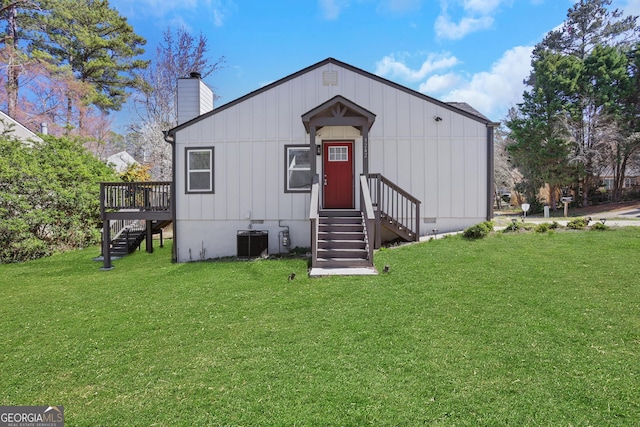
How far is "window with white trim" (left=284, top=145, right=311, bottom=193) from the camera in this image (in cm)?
950

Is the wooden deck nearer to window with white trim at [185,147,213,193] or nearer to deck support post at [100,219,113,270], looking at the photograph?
deck support post at [100,219,113,270]

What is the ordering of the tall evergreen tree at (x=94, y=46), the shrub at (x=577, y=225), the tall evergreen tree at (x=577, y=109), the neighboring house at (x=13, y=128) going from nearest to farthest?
1. the shrub at (x=577, y=225)
2. the neighboring house at (x=13, y=128)
3. the tall evergreen tree at (x=577, y=109)
4. the tall evergreen tree at (x=94, y=46)

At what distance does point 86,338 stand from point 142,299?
5.00 feet

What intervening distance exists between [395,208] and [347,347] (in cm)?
616

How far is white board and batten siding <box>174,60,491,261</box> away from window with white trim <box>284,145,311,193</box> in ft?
0.56

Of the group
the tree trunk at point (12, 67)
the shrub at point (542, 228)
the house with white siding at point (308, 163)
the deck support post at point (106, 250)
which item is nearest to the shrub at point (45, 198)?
the deck support post at point (106, 250)

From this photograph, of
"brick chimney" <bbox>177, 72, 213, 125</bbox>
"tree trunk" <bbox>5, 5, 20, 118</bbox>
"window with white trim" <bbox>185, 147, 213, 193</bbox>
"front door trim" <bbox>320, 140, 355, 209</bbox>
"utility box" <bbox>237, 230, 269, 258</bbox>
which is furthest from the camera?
"tree trunk" <bbox>5, 5, 20, 118</bbox>

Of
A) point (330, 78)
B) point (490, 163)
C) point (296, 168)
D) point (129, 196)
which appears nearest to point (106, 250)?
point (129, 196)

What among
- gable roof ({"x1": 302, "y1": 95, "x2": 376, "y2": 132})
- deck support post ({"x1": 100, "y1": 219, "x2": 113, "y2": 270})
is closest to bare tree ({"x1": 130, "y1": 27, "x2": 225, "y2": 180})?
deck support post ({"x1": 100, "y1": 219, "x2": 113, "y2": 270})

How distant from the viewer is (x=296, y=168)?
9.52 m

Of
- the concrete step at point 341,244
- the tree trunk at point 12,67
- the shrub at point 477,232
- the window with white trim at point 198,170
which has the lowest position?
the concrete step at point 341,244

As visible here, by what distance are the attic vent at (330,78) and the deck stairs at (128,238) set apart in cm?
731

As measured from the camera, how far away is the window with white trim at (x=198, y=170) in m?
9.72

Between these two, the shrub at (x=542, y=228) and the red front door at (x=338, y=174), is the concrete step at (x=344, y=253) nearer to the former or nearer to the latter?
the red front door at (x=338, y=174)
